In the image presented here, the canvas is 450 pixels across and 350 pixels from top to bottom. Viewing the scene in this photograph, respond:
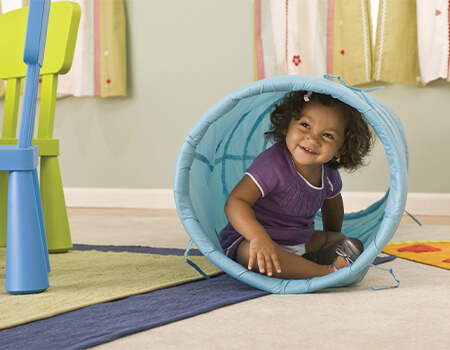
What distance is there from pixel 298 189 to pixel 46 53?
813 mm

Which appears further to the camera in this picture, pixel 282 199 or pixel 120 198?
pixel 120 198

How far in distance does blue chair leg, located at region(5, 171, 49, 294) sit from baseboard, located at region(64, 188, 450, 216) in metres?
1.59

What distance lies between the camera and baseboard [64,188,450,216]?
2477mm

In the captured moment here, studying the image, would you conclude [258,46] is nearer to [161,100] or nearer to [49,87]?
[161,100]

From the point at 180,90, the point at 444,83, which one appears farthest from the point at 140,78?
the point at 444,83

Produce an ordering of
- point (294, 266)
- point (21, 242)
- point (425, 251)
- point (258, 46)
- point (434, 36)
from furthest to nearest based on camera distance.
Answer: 1. point (258, 46)
2. point (434, 36)
3. point (425, 251)
4. point (294, 266)
5. point (21, 242)

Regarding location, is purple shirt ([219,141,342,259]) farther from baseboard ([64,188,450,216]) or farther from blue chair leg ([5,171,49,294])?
baseboard ([64,188,450,216])

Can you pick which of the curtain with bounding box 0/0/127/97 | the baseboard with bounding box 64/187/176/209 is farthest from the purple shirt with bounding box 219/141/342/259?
the curtain with bounding box 0/0/127/97

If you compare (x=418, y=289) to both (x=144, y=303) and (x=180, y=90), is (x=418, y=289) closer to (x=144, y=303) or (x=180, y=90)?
(x=144, y=303)

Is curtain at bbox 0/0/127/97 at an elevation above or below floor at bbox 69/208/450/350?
above

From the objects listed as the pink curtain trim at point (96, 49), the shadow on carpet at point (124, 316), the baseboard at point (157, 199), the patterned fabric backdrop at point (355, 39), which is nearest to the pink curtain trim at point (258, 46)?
the patterned fabric backdrop at point (355, 39)

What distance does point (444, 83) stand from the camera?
8.00 feet

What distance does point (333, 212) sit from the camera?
1.56m

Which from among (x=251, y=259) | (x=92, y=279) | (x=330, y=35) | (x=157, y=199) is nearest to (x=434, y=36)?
(x=330, y=35)
